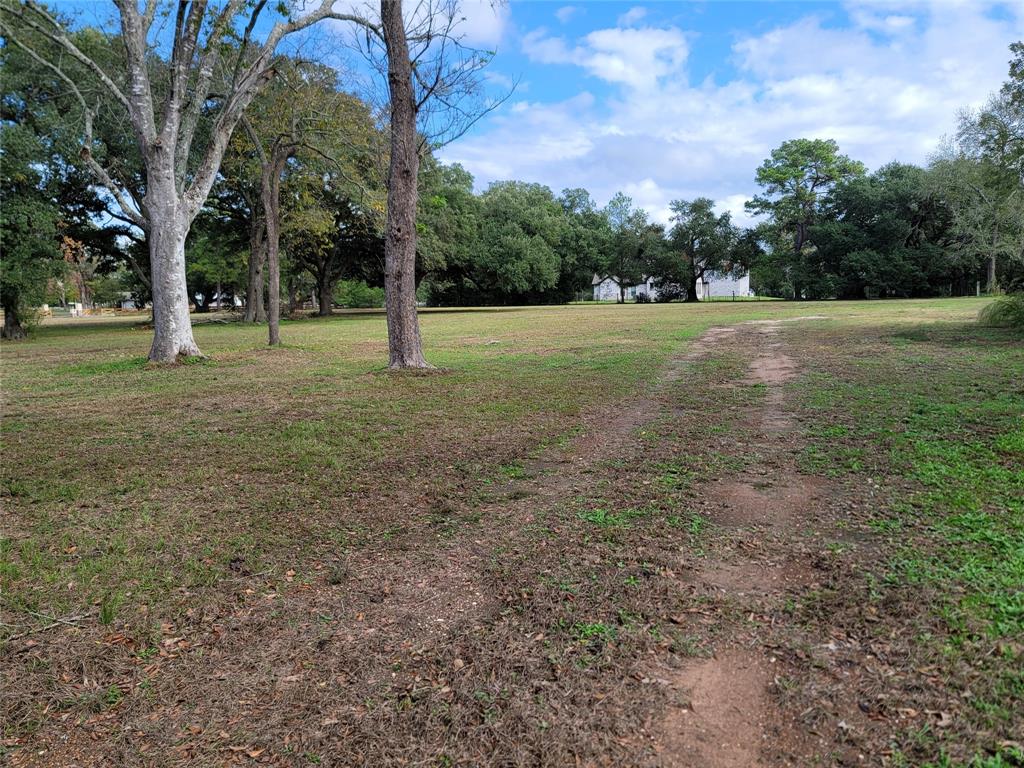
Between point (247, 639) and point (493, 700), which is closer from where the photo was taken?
point (493, 700)

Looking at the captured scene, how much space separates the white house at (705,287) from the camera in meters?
57.4

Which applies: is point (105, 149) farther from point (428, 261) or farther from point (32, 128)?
point (428, 261)

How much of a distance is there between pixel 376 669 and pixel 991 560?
2.79 metres

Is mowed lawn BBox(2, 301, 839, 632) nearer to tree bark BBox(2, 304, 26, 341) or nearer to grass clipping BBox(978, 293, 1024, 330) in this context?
grass clipping BBox(978, 293, 1024, 330)

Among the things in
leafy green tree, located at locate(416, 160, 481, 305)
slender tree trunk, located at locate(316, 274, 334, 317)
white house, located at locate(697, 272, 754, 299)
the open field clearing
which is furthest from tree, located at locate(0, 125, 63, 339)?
white house, located at locate(697, 272, 754, 299)

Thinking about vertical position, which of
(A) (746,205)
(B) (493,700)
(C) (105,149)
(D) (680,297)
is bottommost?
(B) (493,700)

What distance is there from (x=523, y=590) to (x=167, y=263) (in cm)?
1144

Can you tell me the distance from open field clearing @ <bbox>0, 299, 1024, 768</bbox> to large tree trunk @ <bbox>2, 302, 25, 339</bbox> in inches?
742

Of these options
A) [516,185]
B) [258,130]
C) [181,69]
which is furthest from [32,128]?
[516,185]

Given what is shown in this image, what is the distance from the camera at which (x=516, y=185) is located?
50.5 metres

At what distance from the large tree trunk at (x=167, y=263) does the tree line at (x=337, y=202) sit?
0.04 meters

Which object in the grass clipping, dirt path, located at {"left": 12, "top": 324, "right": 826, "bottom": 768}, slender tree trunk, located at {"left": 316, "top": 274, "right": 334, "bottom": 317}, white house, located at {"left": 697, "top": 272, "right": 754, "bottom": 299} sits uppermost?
white house, located at {"left": 697, "top": 272, "right": 754, "bottom": 299}

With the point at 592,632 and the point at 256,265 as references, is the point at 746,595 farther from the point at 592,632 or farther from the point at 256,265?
the point at 256,265

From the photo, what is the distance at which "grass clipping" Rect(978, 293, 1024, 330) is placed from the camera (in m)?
13.8
